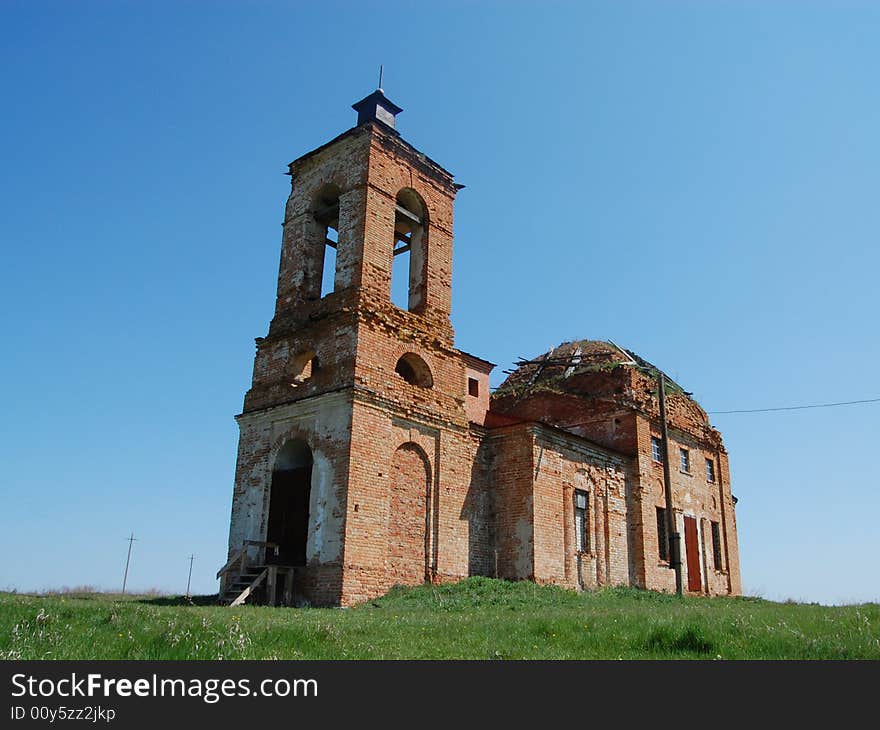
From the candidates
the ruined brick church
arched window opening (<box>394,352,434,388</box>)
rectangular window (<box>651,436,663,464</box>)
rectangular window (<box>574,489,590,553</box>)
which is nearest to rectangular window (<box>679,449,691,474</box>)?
rectangular window (<box>651,436,663,464</box>)

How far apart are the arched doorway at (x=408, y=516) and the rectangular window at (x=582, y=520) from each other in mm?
4982

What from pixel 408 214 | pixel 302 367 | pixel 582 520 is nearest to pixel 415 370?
pixel 302 367

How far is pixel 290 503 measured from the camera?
58.7 feet

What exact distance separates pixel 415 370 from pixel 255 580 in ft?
22.2

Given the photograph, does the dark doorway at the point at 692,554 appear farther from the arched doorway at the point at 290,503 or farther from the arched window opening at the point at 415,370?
the arched doorway at the point at 290,503

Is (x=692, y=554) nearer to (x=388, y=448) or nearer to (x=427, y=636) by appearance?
(x=388, y=448)

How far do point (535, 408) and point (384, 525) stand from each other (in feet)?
35.9

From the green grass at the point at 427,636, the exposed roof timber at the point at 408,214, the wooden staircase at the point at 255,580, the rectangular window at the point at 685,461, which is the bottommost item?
the green grass at the point at 427,636

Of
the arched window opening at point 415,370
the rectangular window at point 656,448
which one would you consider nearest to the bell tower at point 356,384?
the arched window opening at point 415,370

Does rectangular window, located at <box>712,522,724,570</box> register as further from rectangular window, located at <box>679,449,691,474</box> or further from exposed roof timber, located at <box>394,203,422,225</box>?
exposed roof timber, located at <box>394,203,422,225</box>

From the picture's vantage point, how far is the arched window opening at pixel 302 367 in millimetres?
19000
